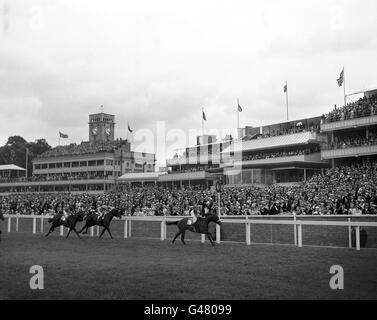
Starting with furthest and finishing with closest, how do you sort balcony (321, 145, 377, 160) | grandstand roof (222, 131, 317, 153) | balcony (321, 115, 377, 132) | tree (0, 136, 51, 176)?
tree (0, 136, 51, 176)
grandstand roof (222, 131, 317, 153)
balcony (321, 115, 377, 132)
balcony (321, 145, 377, 160)

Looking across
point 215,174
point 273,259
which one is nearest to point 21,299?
point 273,259

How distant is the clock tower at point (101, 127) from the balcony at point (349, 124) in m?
74.4

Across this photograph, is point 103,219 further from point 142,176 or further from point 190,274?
point 142,176

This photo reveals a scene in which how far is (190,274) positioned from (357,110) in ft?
99.6

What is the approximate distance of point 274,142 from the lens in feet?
149

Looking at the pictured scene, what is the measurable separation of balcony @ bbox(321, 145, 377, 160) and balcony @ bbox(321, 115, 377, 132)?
6.04ft

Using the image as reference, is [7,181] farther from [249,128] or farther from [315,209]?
[315,209]

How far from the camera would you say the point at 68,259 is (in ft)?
41.9

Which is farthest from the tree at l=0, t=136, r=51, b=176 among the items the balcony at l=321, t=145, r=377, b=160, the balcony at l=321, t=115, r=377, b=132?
the balcony at l=321, t=145, r=377, b=160

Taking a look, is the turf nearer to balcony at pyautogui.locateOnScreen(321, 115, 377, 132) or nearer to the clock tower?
balcony at pyautogui.locateOnScreen(321, 115, 377, 132)

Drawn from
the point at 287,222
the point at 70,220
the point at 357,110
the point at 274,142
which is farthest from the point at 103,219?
the point at 274,142

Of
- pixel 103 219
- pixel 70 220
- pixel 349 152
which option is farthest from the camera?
pixel 349 152

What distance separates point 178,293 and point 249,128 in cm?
4893

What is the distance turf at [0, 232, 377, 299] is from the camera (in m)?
7.86
